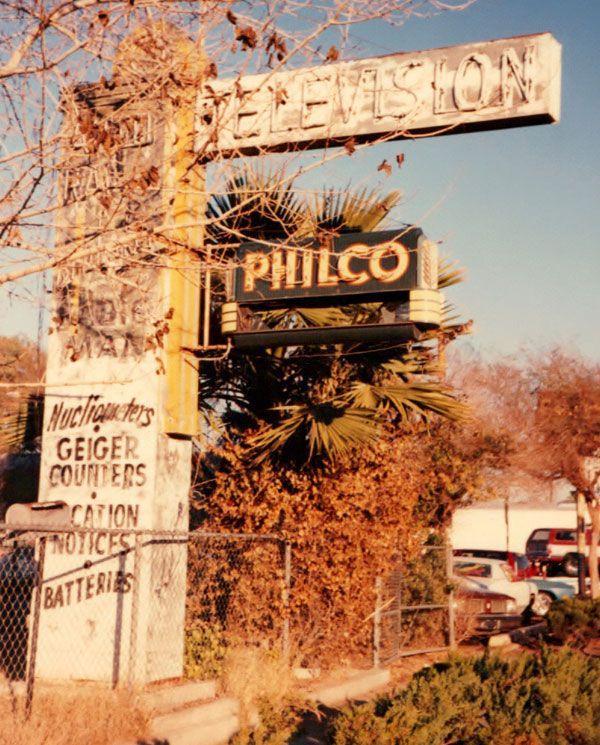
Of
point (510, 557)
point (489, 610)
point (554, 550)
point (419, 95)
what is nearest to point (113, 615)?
point (419, 95)

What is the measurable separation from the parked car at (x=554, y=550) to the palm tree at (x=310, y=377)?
24.1 meters

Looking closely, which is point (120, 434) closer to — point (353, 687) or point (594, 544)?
point (353, 687)

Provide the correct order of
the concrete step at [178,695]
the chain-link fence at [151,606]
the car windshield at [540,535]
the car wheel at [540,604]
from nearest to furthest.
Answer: the concrete step at [178,695] < the chain-link fence at [151,606] < the car wheel at [540,604] < the car windshield at [540,535]

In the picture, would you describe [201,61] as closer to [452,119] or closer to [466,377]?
[452,119]

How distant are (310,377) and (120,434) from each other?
3.97 meters

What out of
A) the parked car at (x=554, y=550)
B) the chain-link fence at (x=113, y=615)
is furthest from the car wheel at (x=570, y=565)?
the chain-link fence at (x=113, y=615)

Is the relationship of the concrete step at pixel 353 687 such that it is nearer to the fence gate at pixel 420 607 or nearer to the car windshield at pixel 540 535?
the fence gate at pixel 420 607

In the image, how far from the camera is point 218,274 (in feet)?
43.6

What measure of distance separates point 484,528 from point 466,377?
102 feet

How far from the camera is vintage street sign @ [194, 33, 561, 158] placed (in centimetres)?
1049

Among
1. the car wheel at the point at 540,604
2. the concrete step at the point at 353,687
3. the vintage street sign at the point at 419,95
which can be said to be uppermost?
the vintage street sign at the point at 419,95

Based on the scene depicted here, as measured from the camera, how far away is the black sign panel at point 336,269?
10.3m

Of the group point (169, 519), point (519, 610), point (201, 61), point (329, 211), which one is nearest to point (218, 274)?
point (329, 211)

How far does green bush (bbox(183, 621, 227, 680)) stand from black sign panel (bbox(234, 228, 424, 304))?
12.2 feet
